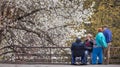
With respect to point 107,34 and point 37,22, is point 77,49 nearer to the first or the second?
point 107,34

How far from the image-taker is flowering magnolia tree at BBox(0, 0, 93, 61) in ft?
89.7

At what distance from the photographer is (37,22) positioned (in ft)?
92.4

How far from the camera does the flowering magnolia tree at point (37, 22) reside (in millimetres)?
27328

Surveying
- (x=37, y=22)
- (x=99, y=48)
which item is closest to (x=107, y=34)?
(x=99, y=48)

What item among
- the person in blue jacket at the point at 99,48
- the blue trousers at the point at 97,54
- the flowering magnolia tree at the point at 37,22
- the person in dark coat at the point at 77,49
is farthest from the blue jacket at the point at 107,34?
the flowering magnolia tree at the point at 37,22

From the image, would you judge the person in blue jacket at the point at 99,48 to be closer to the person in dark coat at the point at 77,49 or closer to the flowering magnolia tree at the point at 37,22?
the person in dark coat at the point at 77,49

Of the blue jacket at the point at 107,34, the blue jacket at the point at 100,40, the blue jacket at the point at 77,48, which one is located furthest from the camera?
the blue jacket at the point at 107,34

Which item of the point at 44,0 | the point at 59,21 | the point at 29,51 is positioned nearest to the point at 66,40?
the point at 59,21

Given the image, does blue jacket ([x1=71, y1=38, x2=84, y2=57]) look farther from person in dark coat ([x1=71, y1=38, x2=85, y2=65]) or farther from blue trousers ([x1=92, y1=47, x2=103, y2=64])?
blue trousers ([x1=92, y1=47, x2=103, y2=64])

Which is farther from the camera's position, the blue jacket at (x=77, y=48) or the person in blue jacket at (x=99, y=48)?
the person in blue jacket at (x=99, y=48)

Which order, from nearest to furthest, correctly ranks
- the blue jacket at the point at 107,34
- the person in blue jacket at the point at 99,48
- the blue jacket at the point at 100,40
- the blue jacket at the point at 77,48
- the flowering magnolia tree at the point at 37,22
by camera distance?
the blue jacket at the point at 77,48
the blue jacket at the point at 100,40
the person in blue jacket at the point at 99,48
the blue jacket at the point at 107,34
the flowering magnolia tree at the point at 37,22

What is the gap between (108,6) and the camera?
102 feet

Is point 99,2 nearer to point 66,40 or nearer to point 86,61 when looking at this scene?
point 66,40

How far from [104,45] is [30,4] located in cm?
1113
